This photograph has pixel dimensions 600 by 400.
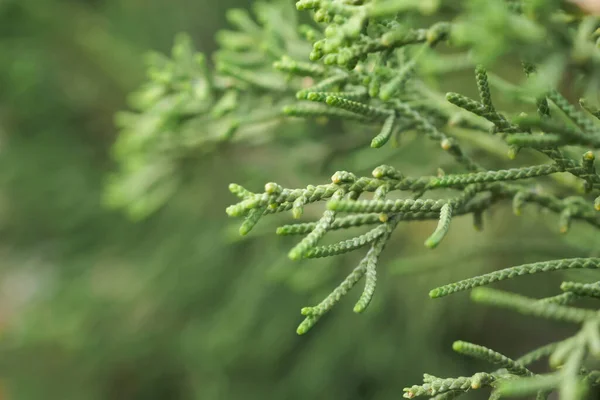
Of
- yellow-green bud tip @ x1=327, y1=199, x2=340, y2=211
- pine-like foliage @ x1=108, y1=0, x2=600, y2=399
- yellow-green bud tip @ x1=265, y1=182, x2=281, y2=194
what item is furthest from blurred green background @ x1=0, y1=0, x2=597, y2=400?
yellow-green bud tip @ x1=327, y1=199, x2=340, y2=211

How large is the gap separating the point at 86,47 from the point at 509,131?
2.63 meters

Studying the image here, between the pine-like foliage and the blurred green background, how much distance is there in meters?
0.57

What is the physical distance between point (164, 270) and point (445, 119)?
1.60 meters

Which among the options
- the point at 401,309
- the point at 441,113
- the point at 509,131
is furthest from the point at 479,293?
the point at 401,309

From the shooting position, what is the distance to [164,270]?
259 cm

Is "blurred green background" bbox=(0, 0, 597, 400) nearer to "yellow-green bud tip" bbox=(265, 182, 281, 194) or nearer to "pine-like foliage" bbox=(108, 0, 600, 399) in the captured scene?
"pine-like foliage" bbox=(108, 0, 600, 399)

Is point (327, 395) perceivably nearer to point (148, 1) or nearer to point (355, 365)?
→ point (355, 365)

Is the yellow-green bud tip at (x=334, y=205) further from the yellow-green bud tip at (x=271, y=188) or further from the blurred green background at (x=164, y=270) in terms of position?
the blurred green background at (x=164, y=270)

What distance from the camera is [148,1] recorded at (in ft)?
10.8

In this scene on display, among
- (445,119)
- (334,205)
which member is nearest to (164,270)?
(445,119)

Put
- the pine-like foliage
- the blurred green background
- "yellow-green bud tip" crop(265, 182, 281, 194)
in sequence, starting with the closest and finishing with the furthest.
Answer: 1. the pine-like foliage
2. "yellow-green bud tip" crop(265, 182, 281, 194)
3. the blurred green background

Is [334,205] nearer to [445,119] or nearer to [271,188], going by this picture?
[271,188]

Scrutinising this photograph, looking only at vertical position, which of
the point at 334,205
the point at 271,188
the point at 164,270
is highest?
the point at 164,270

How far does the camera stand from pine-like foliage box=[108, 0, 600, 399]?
2.94 ft
